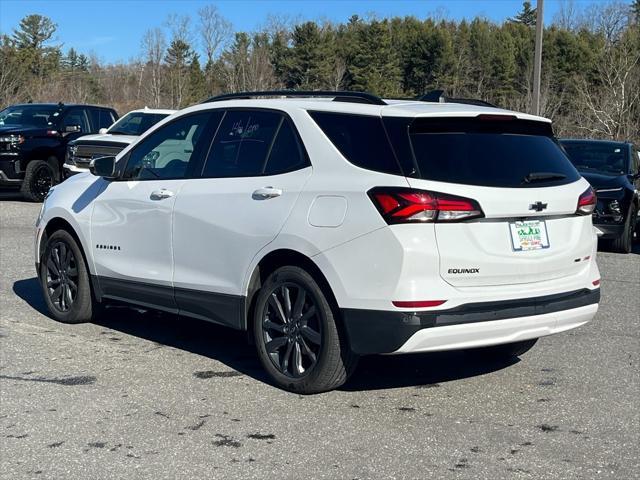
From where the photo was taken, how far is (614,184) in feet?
40.4

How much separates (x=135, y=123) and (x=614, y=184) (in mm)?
8905

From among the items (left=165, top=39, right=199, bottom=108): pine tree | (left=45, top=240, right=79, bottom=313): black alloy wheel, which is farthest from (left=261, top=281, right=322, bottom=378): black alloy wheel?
(left=165, top=39, right=199, bottom=108): pine tree

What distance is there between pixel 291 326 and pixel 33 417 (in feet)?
5.18

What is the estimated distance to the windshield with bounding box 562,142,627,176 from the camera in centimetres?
Result: 1352

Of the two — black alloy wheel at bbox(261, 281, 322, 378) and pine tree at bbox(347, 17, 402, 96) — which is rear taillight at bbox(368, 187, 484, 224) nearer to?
black alloy wheel at bbox(261, 281, 322, 378)

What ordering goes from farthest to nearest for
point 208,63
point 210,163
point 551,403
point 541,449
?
point 208,63
point 210,163
point 551,403
point 541,449

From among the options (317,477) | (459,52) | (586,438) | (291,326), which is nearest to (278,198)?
(291,326)

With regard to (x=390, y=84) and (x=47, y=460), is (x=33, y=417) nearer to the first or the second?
(x=47, y=460)

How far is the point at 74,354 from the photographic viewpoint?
5.99 metres

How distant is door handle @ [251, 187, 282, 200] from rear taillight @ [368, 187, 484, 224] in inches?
31.4

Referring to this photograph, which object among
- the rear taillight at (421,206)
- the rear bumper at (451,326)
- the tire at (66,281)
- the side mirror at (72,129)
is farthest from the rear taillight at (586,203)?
the side mirror at (72,129)

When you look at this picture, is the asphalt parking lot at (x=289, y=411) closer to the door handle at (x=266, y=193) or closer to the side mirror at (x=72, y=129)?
the door handle at (x=266, y=193)

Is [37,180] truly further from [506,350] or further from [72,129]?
[506,350]

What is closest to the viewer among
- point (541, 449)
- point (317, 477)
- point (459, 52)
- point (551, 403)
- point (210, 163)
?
point (317, 477)
